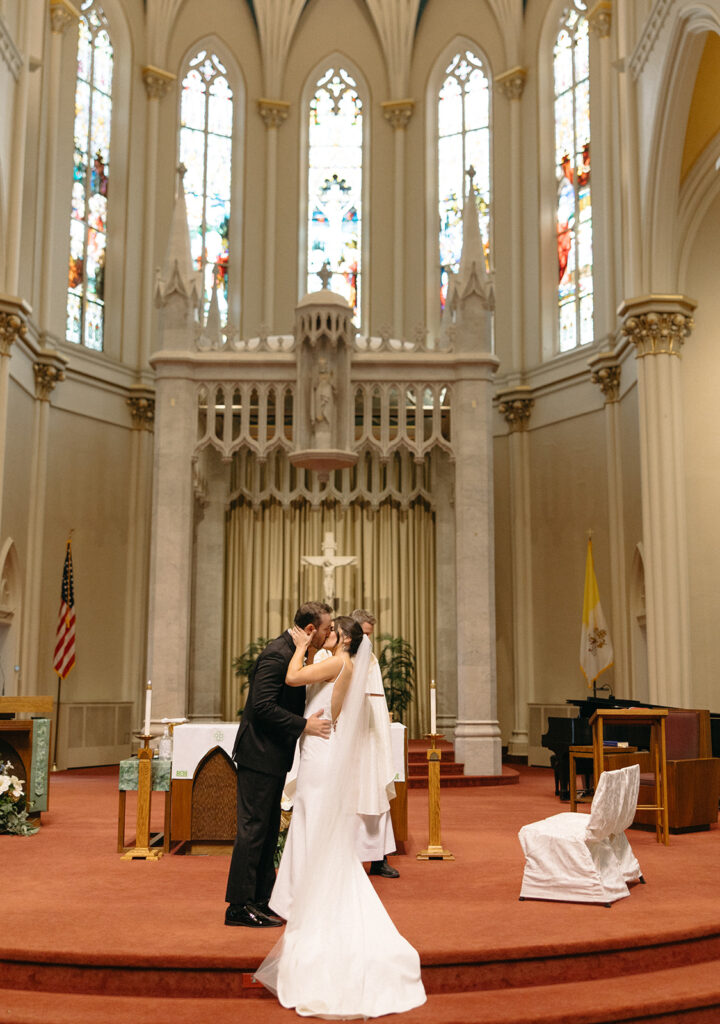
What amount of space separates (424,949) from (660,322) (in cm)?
966

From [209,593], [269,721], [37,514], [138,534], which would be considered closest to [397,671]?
[209,593]

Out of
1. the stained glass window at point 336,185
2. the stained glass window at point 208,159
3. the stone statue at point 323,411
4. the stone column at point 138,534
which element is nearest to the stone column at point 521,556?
the stained glass window at point 336,185

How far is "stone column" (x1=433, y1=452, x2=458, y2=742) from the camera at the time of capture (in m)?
14.9

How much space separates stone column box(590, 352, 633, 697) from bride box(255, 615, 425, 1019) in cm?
1010

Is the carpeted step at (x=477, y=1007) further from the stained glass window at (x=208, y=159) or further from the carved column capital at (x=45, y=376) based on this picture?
the stained glass window at (x=208, y=159)

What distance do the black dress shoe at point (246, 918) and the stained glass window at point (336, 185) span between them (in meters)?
14.1

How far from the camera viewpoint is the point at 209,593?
586 inches

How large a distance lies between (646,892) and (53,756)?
1011 cm

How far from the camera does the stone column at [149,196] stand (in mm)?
16984

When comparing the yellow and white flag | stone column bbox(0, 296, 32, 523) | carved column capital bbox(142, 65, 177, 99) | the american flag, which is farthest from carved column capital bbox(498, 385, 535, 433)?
carved column capital bbox(142, 65, 177, 99)

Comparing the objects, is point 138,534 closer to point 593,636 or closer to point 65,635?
point 65,635

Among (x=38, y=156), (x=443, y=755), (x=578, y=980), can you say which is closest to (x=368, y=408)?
(x=443, y=755)

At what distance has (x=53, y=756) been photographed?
14.3 meters

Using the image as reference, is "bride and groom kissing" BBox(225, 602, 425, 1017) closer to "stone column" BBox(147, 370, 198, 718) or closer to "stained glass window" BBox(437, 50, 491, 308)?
"stone column" BBox(147, 370, 198, 718)
